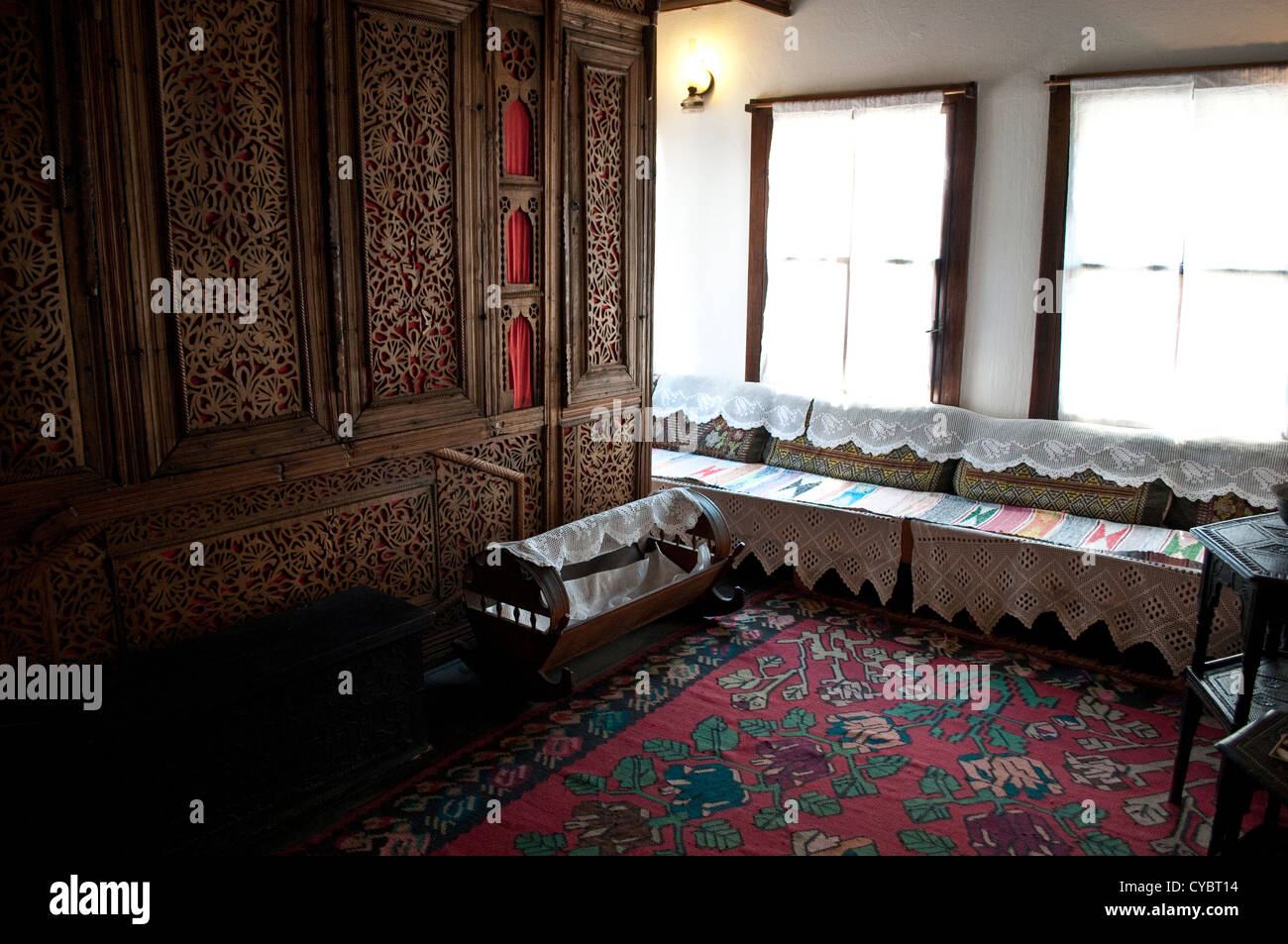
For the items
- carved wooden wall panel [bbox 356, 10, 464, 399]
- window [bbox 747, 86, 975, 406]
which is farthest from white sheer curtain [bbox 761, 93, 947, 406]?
carved wooden wall panel [bbox 356, 10, 464, 399]

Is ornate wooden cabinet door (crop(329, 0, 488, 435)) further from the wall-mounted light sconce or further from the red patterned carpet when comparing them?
the wall-mounted light sconce

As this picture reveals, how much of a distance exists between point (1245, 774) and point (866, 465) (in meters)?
3.38

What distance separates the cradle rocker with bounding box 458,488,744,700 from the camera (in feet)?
13.0

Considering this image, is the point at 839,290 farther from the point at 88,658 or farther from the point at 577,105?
the point at 88,658

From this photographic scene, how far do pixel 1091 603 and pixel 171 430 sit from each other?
3725 millimetres

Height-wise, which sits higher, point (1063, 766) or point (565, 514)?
point (565, 514)

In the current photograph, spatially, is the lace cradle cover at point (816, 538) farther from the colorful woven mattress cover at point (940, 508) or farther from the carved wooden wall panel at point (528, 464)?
the carved wooden wall panel at point (528, 464)

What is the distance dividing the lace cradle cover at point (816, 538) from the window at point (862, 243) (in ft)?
3.31

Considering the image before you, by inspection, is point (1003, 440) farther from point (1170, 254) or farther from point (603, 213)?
point (603, 213)

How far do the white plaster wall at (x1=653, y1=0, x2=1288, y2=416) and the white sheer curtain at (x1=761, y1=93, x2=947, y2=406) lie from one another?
0.22 metres

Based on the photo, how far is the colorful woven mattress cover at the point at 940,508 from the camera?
4594mm

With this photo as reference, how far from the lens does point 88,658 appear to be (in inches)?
122
